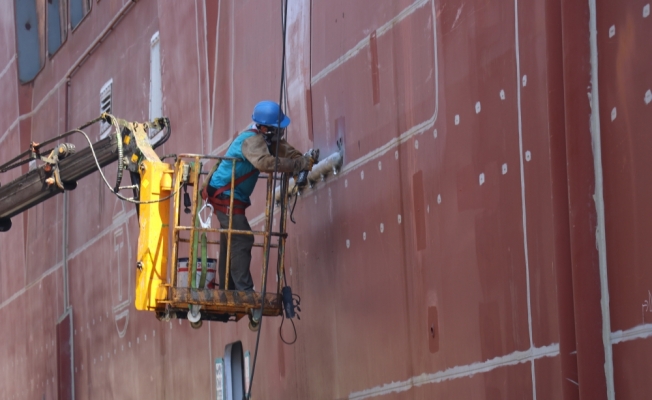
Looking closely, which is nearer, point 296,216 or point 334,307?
point 334,307

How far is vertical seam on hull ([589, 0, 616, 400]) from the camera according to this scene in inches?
201

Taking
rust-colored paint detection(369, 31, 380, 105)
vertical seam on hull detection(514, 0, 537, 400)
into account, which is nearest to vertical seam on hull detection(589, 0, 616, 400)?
vertical seam on hull detection(514, 0, 537, 400)

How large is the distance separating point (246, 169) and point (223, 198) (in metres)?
0.28

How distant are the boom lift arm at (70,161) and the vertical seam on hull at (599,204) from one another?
4.44 metres

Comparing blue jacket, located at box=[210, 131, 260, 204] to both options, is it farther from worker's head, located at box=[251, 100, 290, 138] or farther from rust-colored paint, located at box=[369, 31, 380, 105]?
rust-colored paint, located at box=[369, 31, 380, 105]

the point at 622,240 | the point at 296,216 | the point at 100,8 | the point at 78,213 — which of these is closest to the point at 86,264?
the point at 78,213

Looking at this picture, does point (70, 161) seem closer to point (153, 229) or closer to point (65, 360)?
point (153, 229)

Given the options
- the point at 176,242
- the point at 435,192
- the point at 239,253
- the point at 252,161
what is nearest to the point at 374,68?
the point at 252,161

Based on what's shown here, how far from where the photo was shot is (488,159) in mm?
6238

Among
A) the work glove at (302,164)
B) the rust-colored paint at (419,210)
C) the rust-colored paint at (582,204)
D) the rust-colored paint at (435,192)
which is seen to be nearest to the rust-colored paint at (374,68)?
the rust-colored paint at (435,192)

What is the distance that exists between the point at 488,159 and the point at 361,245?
6.14ft

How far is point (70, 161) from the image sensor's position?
10.5 meters

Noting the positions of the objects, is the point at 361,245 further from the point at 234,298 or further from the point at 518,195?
the point at 518,195

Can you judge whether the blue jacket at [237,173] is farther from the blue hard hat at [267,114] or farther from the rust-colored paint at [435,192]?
the rust-colored paint at [435,192]
